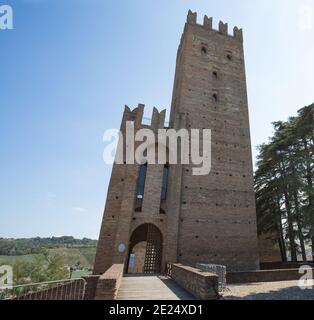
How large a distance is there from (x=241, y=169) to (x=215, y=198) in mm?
3609

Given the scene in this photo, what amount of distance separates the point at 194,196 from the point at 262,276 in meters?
6.02

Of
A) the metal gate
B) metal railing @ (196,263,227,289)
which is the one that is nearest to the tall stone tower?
the metal gate

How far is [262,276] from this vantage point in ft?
39.3

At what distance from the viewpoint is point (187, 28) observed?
67.9ft

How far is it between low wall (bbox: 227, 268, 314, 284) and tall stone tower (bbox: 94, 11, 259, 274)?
247 cm

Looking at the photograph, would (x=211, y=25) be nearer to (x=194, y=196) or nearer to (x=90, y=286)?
(x=194, y=196)

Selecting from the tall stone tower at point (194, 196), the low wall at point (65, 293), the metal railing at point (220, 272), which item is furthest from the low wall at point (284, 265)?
the low wall at point (65, 293)

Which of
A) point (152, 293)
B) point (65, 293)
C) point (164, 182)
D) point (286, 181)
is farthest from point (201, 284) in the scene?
point (286, 181)

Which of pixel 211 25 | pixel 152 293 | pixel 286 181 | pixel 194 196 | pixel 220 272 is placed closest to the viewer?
pixel 152 293

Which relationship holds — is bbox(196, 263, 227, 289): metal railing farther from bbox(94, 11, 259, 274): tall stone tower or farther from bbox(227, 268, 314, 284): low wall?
bbox(94, 11, 259, 274): tall stone tower

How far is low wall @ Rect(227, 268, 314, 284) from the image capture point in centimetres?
1141

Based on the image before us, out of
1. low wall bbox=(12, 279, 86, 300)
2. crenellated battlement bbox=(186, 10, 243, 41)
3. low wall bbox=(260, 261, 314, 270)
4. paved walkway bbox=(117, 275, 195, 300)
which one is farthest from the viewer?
crenellated battlement bbox=(186, 10, 243, 41)

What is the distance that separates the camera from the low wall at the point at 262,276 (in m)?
11.4
